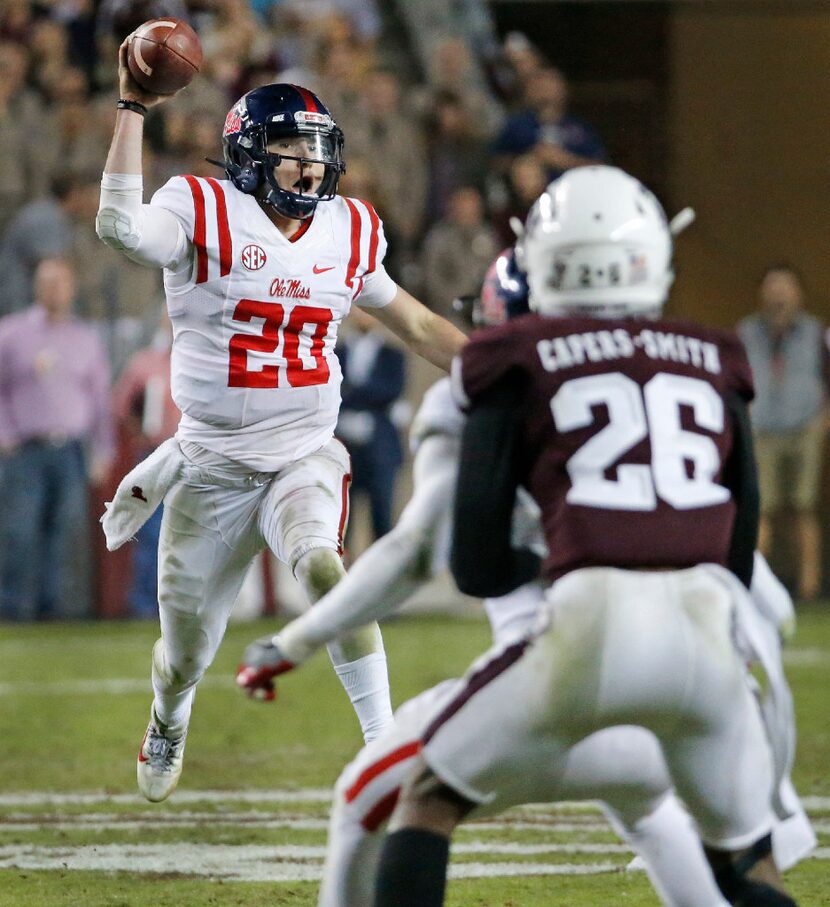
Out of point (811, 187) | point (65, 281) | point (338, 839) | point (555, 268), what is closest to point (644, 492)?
point (555, 268)

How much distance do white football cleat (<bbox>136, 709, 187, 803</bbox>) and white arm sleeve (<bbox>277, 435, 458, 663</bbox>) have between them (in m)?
2.31

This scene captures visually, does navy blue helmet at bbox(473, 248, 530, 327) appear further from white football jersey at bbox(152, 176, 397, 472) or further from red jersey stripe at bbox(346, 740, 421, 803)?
red jersey stripe at bbox(346, 740, 421, 803)

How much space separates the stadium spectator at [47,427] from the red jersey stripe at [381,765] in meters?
7.54

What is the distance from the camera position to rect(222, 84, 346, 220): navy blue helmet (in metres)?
4.77

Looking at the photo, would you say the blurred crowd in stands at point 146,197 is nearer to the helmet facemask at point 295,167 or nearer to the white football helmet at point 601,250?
the helmet facemask at point 295,167

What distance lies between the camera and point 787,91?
12570mm

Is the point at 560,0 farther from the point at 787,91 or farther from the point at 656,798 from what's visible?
the point at 656,798

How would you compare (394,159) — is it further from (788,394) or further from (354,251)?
(354,251)

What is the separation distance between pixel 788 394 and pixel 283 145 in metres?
6.73

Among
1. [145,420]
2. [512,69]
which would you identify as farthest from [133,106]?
[512,69]

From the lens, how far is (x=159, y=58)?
14.7 ft

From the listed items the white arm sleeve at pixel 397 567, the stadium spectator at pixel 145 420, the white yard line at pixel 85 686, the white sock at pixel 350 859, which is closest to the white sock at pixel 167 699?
the white sock at pixel 350 859

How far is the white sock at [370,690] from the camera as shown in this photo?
4613 millimetres

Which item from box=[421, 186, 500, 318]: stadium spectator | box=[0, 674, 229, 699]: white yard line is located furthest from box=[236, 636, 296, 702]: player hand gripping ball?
box=[421, 186, 500, 318]: stadium spectator
